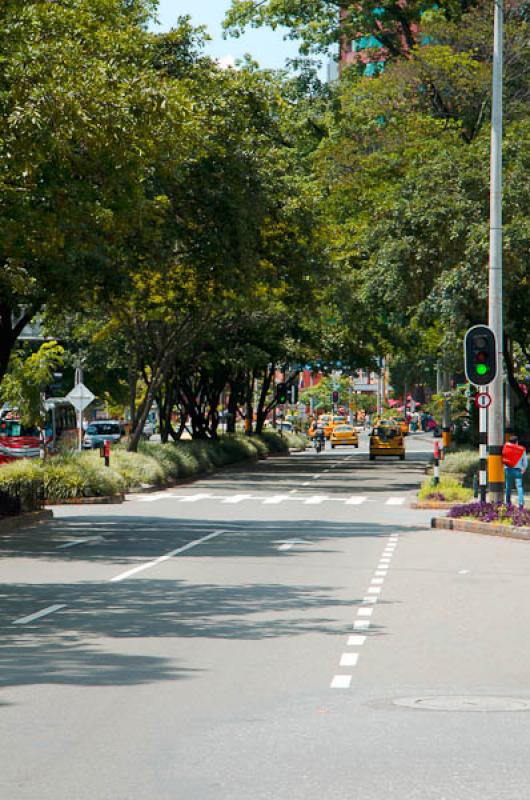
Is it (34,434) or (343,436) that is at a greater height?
(34,434)

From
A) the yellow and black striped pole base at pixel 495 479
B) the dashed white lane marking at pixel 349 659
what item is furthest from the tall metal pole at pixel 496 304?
the dashed white lane marking at pixel 349 659

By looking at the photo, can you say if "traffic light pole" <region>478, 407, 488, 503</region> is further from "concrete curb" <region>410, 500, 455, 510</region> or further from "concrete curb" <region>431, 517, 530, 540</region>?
"concrete curb" <region>410, 500, 455, 510</region>

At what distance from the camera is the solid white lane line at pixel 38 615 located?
1386 centimetres

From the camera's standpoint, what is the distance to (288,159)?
3956cm

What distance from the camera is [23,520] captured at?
94.7 feet

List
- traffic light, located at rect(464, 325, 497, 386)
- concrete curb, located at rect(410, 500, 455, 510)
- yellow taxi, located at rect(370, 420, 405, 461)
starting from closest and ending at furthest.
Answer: traffic light, located at rect(464, 325, 497, 386) < concrete curb, located at rect(410, 500, 455, 510) < yellow taxi, located at rect(370, 420, 405, 461)

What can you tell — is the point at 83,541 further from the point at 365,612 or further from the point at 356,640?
the point at 356,640

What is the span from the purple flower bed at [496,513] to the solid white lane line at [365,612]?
11.6 metres

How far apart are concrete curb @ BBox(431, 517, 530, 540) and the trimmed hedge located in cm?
836

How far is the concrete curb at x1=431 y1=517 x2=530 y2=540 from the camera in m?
26.0

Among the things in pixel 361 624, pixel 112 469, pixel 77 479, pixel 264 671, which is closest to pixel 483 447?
pixel 77 479

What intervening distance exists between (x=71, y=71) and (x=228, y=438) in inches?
1940

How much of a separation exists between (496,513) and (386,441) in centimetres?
5184

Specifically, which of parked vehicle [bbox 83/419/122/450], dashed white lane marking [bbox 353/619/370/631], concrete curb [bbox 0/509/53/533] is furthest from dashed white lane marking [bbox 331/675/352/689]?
parked vehicle [bbox 83/419/122/450]
